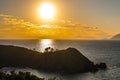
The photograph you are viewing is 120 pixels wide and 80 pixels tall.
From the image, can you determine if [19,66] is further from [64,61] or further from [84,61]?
[84,61]

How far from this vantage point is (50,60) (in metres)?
120

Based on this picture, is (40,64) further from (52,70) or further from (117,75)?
(117,75)

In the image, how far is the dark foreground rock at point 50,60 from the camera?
115188 millimetres

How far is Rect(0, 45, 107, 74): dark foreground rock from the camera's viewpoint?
115188 millimetres

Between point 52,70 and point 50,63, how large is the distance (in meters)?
6.20

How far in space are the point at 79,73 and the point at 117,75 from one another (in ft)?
50.9

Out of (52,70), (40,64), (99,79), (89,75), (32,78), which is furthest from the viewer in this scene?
(40,64)

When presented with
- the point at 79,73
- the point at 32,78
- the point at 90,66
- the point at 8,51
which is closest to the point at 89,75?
the point at 79,73

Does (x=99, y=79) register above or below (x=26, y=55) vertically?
below

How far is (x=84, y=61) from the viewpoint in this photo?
121m

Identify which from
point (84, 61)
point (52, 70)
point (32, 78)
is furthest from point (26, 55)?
point (32, 78)

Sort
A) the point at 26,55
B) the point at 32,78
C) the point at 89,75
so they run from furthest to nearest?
the point at 26,55, the point at 89,75, the point at 32,78

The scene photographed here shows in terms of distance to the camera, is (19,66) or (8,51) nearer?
(19,66)

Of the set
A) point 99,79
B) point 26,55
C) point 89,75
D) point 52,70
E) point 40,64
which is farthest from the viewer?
point 26,55
